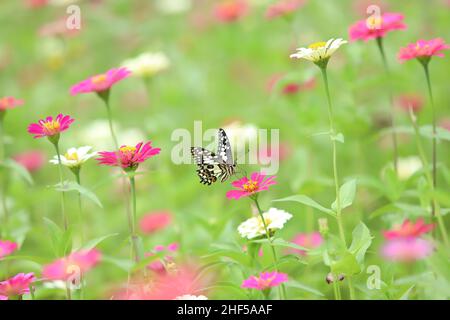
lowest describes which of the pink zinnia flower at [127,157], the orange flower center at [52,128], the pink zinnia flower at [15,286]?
the pink zinnia flower at [15,286]

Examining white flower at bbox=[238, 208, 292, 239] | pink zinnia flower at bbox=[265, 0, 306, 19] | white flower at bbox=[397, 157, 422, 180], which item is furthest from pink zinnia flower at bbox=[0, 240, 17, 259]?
white flower at bbox=[397, 157, 422, 180]

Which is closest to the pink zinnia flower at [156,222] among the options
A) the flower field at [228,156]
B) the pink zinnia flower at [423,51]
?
the flower field at [228,156]

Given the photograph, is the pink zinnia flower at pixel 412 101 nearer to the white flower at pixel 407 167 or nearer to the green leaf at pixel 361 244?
the white flower at pixel 407 167

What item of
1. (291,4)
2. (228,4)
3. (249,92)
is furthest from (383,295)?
(249,92)

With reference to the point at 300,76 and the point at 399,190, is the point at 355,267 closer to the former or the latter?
the point at 399,190

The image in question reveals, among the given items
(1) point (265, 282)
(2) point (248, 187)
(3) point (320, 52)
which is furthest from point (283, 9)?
(1) point (265, 282)

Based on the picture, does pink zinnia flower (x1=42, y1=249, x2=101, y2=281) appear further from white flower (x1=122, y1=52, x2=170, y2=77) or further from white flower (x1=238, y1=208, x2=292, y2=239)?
white flower (x1=122, y1=52, x2=170, y2=77)
